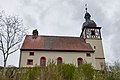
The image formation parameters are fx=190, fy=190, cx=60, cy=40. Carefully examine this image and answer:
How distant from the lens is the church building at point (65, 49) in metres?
29.8

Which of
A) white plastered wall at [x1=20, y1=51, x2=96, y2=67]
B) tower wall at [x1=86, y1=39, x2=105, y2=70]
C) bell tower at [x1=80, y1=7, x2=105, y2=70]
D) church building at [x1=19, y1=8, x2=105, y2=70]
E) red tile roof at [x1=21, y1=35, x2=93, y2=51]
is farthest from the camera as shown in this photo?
bell tower at [x1=80, y1=7, x2=105, y2=70]

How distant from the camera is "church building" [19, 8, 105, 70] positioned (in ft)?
97.6

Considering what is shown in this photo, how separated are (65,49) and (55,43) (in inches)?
104

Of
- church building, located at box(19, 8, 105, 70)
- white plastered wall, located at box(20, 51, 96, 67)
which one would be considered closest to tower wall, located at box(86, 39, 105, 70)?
church building, located at box(19, 8, 105, 70)

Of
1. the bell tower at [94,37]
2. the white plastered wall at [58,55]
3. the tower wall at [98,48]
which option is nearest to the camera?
the white plastered wall at [58,55]

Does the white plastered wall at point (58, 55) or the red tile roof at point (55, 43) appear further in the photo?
the red tile roof at point (55, 43)

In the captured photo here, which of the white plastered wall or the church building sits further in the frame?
the church building

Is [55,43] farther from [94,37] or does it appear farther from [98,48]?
[98,48]

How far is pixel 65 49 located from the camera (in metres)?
30.8

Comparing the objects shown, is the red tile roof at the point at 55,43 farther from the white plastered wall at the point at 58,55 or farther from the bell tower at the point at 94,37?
the bell tower at the point at 94,37

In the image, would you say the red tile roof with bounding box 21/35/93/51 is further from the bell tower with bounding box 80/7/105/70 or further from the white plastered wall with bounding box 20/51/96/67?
the bell tower with bounding box 80/7/105/70

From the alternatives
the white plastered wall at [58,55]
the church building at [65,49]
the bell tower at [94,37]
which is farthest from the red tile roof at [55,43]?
the bell tower at [94,37]

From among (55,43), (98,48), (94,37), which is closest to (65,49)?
(55,43)

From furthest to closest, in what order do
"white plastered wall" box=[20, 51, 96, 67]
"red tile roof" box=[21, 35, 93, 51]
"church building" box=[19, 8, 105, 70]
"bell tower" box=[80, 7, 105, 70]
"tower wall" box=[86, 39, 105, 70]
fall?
"bell tower" box=[80, 7, 105, 70] → "tower wall" box=[86, 39, 105, 70] → "red tile roof" box=[21, 35, 93, 51] → "church building" box=[19, 8, 105, 70] → "white plastered wall" box=[20, 51, 96, 67]
